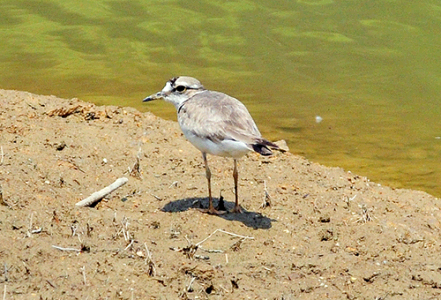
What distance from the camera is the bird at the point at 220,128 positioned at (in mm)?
6007

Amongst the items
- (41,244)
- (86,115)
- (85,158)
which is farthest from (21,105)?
(41,244)

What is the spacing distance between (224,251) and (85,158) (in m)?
2.23

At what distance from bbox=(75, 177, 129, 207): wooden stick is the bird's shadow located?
0.45 metres

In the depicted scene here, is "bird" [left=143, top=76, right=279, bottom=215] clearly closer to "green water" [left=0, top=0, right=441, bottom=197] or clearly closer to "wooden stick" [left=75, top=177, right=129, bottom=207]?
"wooden stick" [left=75, top=177, right=129, bottom=207]

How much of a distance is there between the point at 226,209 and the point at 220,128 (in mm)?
793

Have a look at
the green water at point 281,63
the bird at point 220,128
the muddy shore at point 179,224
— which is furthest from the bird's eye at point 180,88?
the green water at point 281,63

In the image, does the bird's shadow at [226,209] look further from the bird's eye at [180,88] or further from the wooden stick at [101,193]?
the bird's eye at [180,88]

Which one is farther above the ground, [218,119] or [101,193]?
[218,119]

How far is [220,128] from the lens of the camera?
20.4ft

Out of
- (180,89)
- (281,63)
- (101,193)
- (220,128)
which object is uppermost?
(180,89)

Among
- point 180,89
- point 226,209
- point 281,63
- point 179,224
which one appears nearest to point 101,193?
point 179,224

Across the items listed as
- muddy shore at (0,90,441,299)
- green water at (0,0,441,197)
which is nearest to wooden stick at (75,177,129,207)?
muddy shore at (0,90,441,299)

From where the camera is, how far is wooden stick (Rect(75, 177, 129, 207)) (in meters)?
6.04

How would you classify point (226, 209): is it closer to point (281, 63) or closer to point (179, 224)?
point (179, 224)
